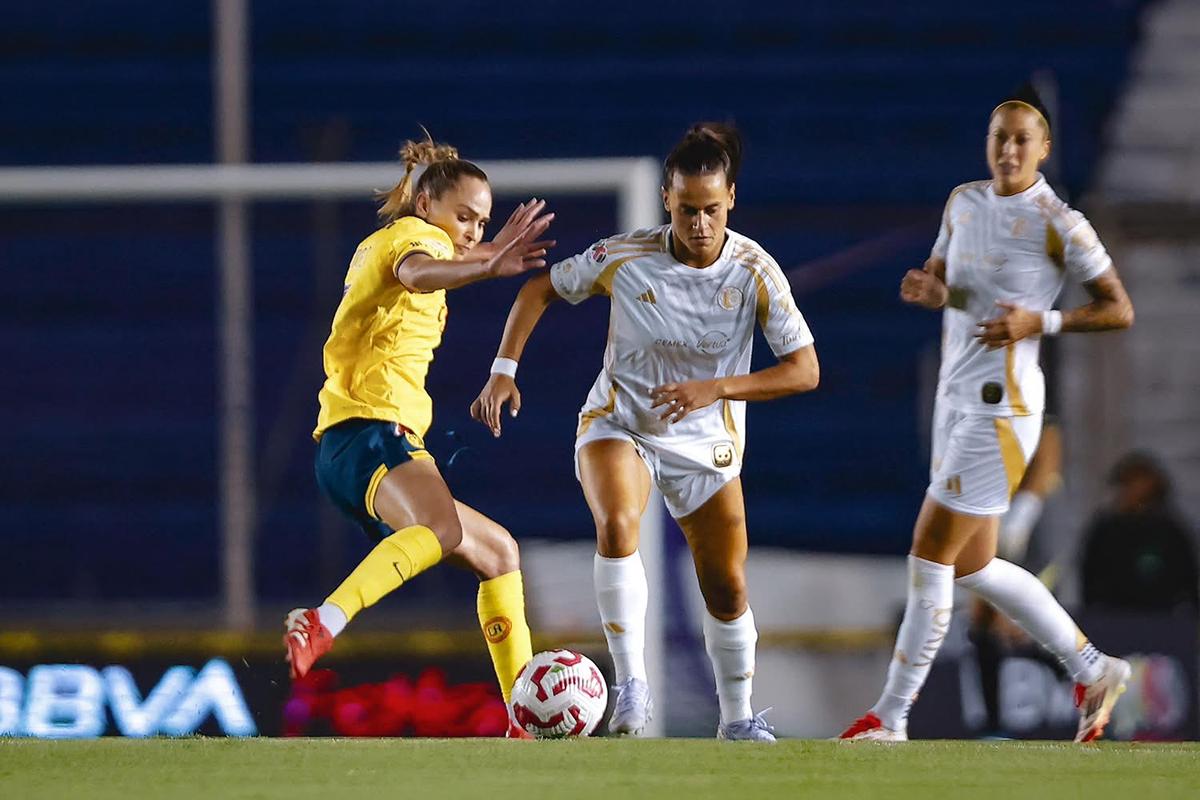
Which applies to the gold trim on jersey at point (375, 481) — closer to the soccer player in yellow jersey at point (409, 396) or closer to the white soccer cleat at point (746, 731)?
the soccer player in yellow jersey at point (409, 396)

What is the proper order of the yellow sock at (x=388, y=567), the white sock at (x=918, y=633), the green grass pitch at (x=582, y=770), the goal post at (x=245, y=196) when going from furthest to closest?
the goal post at (x=245, y=196), the white sock at (x=918, y=633), the yellow sock at (x=388, y=567), the green grass pitch at (x=582, y=770)

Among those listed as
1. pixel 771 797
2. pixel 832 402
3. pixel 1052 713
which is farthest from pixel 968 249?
pixel 832 402

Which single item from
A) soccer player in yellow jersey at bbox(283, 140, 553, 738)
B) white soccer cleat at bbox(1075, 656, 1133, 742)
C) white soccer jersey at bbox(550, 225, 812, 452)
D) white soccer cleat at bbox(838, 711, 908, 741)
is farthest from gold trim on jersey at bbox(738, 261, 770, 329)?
white soccer cleat at bbox(1075, 656, 1133, 742)

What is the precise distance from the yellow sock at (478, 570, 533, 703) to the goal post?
1.59m

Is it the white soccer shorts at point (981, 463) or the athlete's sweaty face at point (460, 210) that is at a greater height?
the athlete's sweaty face at point (460, 210)

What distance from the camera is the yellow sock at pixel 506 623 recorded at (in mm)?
5641

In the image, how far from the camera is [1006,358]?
5.55 m

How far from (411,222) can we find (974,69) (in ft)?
17.2

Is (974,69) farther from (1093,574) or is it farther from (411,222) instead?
(411,222)

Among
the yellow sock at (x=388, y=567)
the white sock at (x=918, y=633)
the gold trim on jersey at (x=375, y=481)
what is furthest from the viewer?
the white sock at (x=918, y=633)

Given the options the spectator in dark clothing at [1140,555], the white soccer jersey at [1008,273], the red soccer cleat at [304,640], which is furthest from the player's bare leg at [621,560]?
the spectator in dark clothing at [1140,555]

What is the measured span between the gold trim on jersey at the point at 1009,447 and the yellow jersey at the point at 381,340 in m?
1.49

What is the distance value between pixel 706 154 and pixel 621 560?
1.02 m

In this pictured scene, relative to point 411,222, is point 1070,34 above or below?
above
